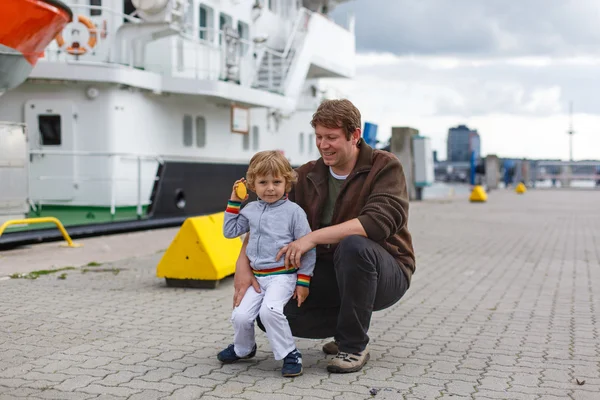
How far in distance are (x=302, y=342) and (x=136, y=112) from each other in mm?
10693

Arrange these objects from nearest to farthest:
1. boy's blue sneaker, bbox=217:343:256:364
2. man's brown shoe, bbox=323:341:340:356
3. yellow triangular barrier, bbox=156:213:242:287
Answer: boy's blue sneaker, bbox=217:343:256:364
man's brown shoe, bbox=323:341:340:356
yellow triangular barrier, bbox=156:213:242:287

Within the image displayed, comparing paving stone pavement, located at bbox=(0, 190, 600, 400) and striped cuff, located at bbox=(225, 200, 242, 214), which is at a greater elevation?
striped cuff, located at bbox=(225, 200, 242, 214)

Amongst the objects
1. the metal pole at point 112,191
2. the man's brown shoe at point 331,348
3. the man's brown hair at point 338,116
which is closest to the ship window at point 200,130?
the metal pole at point 112,191

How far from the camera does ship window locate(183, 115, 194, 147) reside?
17.2m

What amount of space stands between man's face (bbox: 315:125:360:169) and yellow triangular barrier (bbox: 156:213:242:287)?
334 cm

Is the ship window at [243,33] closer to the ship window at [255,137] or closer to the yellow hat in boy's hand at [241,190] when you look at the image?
the ship window at [255,137]

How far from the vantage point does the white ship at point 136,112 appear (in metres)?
14.1

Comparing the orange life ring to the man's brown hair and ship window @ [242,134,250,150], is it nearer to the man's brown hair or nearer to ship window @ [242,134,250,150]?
ship window @ [242,134,250,150]

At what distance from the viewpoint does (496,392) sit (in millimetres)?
4223

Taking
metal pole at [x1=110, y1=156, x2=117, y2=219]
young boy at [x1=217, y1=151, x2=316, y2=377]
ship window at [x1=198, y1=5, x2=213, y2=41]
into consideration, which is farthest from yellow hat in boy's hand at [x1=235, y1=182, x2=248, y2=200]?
ship window at [x1=198, y1=5, x2=213, y2=41]

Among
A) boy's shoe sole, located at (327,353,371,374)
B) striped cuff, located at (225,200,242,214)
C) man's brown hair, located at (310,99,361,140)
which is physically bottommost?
boy's shoe sole, located at (327,353,371,374)

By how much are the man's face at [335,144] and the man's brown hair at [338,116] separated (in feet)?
0.09

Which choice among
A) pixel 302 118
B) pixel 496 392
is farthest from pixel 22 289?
pixel 302 118

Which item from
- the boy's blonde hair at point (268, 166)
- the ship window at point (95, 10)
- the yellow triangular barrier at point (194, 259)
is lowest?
the yellow triangular barrier at point (194, 259)
